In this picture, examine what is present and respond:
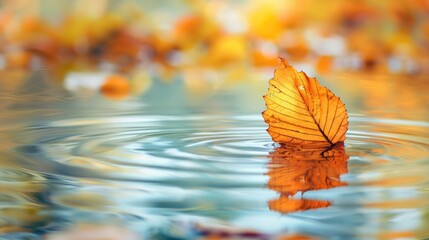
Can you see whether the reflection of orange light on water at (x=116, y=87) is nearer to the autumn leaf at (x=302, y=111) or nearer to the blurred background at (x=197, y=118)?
the blurred background at (x=197, y=118)

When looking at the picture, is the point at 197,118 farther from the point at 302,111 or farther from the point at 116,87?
the point at 116,87

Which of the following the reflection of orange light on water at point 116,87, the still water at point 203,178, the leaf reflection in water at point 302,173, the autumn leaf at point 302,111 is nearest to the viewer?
the still water at point 203,178

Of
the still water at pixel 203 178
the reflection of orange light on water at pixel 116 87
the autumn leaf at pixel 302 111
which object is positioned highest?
the reflection of orange light on water at pixel 116 87

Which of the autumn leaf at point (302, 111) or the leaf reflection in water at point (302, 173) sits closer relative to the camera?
the leaf reflection in water at point (302, 173)

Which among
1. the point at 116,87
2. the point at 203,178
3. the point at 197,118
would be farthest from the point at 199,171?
the point at 116,87

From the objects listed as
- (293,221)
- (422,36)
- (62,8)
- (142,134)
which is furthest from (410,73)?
(293,221)

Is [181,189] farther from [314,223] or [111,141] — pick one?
[111,141]

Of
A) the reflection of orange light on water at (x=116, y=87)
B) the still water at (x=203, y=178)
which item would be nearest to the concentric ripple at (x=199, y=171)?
the still water at (x=203, y=178)

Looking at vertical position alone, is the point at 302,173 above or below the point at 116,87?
below
